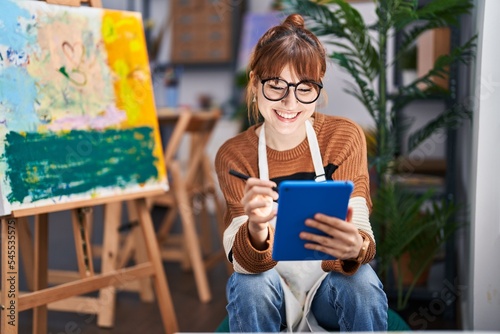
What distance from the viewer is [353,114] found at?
2789 millimetres

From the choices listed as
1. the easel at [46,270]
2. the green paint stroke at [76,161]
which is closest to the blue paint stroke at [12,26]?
the easel at [46,270]

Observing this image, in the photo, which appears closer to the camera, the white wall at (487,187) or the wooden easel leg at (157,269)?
the white wall at (487,187)

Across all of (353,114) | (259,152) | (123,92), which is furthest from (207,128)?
(259,152)

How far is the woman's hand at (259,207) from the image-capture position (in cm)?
124

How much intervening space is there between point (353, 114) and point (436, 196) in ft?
1.70

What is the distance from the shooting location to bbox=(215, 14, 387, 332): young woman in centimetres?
143

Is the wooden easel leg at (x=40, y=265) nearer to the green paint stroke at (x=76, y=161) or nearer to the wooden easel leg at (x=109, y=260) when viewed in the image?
the green paint stroke at (x=76, y=161)

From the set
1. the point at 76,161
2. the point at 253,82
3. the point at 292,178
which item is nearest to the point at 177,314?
the point at 76,161

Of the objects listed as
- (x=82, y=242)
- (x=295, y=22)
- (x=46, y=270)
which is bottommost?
(x=46, y=270)

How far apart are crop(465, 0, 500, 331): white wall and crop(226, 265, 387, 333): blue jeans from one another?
58cm

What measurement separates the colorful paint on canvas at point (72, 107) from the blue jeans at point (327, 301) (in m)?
0.70

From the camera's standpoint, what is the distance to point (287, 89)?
1428 millimetres

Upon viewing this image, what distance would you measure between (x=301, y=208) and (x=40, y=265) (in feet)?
4.00

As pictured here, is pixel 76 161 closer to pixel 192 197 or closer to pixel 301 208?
pixel 301 208
